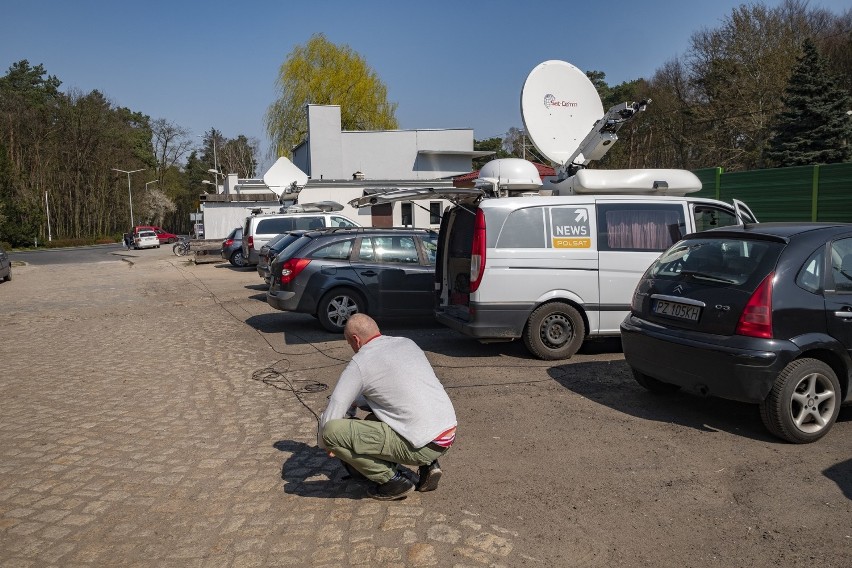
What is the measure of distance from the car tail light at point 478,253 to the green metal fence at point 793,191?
828cm

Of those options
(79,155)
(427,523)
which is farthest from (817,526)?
(79,155)

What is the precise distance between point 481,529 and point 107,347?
26.6 feet

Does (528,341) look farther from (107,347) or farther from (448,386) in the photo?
(107,347)

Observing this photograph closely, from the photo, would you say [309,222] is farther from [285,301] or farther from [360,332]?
[360,332]

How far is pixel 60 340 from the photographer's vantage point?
36.9ft

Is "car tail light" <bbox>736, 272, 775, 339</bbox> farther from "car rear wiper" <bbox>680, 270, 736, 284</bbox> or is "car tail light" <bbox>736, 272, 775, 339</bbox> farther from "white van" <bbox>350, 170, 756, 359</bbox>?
"white van" <bbox>350, 170, 756, 359</bbox>

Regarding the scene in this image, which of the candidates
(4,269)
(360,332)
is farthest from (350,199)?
(360,332)

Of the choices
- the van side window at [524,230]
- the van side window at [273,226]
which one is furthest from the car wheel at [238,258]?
the van side window at [524,230]

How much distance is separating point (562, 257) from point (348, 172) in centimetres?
3710

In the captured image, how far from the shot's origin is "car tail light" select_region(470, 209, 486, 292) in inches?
319

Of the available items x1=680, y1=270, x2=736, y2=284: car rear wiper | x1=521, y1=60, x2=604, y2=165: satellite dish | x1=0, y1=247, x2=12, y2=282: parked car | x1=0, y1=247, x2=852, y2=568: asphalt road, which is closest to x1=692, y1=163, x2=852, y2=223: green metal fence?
x1=521, y1=60, x2=604, y2=165: satellite dish

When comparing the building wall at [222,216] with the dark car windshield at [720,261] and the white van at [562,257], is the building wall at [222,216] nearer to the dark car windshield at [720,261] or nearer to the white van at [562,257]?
the white van at [562,257]

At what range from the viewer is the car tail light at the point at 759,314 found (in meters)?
5.34

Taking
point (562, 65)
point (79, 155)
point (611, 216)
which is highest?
point (79, 155)
